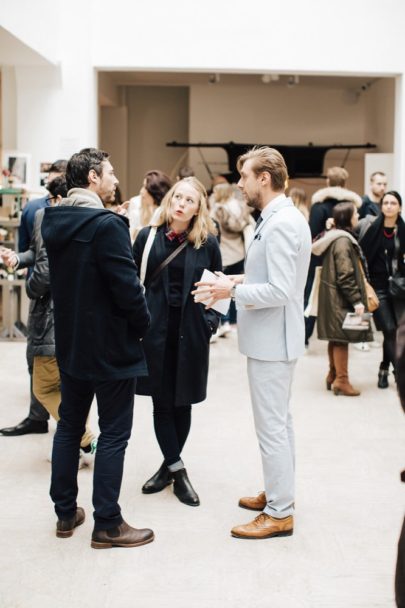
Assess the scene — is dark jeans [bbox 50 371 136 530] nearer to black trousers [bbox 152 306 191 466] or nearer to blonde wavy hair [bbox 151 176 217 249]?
black trousers [bbox 152 306 191 466]

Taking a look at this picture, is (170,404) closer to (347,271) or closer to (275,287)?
(275,287)

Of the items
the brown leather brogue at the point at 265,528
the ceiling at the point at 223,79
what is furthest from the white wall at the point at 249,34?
the brown leather brogue at the point at 265,528

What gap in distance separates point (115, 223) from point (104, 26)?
6.51 m

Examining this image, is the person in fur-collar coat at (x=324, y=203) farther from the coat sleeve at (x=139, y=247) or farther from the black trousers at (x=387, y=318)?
the coat sleeve at (x=139, y=247)

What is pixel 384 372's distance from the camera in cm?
640

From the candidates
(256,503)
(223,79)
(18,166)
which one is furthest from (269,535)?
(223,79)

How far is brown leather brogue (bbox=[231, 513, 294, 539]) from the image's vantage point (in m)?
3.47

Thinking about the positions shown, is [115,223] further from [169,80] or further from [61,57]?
[169,80]

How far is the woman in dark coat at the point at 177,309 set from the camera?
3773mm

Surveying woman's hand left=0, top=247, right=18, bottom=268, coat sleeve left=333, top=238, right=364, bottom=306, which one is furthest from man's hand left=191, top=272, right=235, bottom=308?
coat sleeve left=333, top=238, right=364, bottom=306

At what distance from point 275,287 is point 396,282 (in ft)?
10.1

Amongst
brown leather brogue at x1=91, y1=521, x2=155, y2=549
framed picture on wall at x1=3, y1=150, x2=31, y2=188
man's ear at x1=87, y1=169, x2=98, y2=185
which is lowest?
brown leather brogue at x1=91, y1=521, x2=155, y2=549

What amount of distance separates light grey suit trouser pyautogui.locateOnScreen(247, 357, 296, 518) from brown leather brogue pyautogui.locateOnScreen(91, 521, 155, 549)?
2.00 feet

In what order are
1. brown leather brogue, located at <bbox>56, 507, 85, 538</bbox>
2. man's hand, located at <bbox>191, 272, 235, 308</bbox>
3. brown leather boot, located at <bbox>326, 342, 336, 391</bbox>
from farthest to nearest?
brown leather boot, located at <bbox>326, 342, 336, 391</bbox>, brown leather brogue, located at <bbox>56, 507, 85, 538</bbox>, man's hand, located at <bbox>191, 272, 235, 308</bbox>
